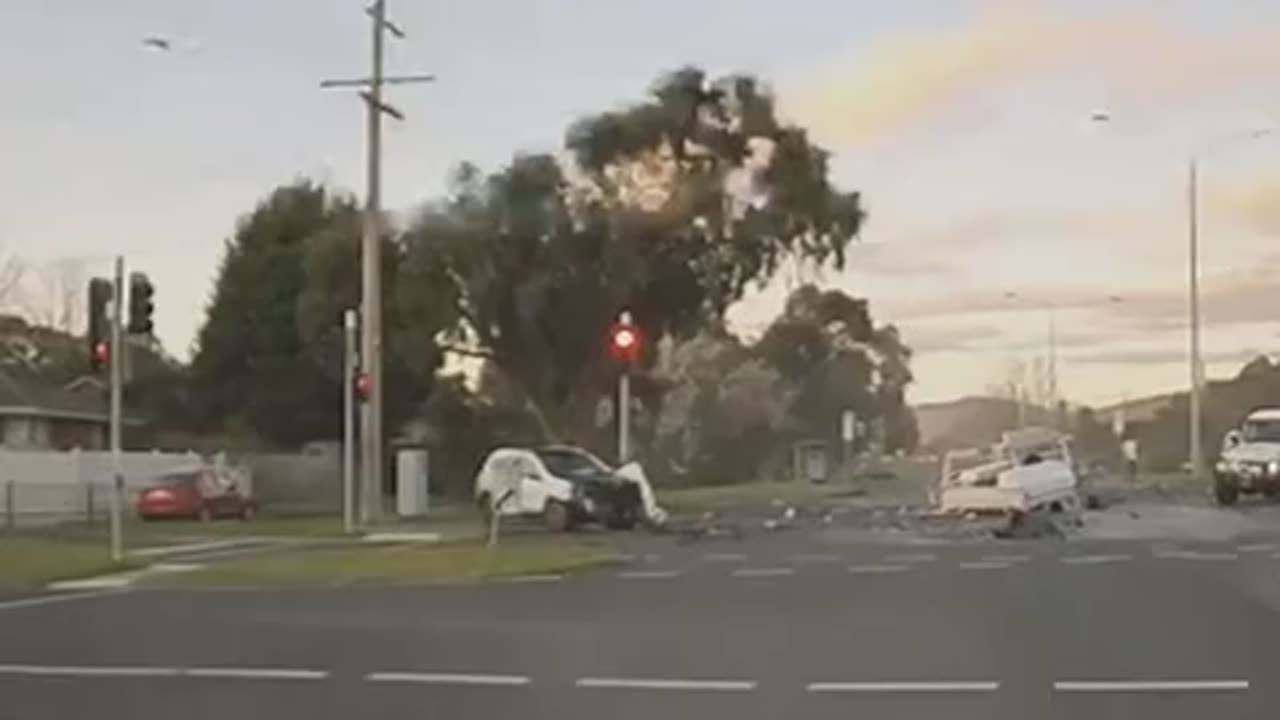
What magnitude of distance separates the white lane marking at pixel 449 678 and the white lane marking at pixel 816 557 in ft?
47.4

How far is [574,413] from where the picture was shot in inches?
2515

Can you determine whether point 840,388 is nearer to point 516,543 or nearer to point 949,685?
point 516,543

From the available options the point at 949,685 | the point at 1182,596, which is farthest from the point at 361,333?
the point at 949,685

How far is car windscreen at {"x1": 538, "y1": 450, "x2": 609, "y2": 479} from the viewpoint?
43.3 meters

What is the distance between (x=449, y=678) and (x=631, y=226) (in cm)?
4617

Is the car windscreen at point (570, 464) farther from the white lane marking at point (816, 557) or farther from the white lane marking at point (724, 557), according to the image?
the white lane marking at point (816, 557)

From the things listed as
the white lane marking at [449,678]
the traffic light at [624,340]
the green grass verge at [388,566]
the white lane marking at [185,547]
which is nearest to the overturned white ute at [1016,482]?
the traffic light at [624,340]

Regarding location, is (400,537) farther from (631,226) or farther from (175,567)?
(631,226)

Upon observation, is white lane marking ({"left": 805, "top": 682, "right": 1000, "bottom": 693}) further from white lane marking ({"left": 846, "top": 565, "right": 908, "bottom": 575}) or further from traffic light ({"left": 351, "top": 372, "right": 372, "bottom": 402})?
traffic light ({"left": 351, "top": 372, "right": 372, "bottom": 402})

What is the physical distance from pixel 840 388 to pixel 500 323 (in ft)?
173

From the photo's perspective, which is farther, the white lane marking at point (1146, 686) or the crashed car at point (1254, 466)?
the crashed car at point (1254, 466)

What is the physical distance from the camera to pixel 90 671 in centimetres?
1645

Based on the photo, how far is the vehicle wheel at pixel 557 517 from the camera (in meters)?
42.3

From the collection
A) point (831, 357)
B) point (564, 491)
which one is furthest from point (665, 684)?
point (831, 357)
